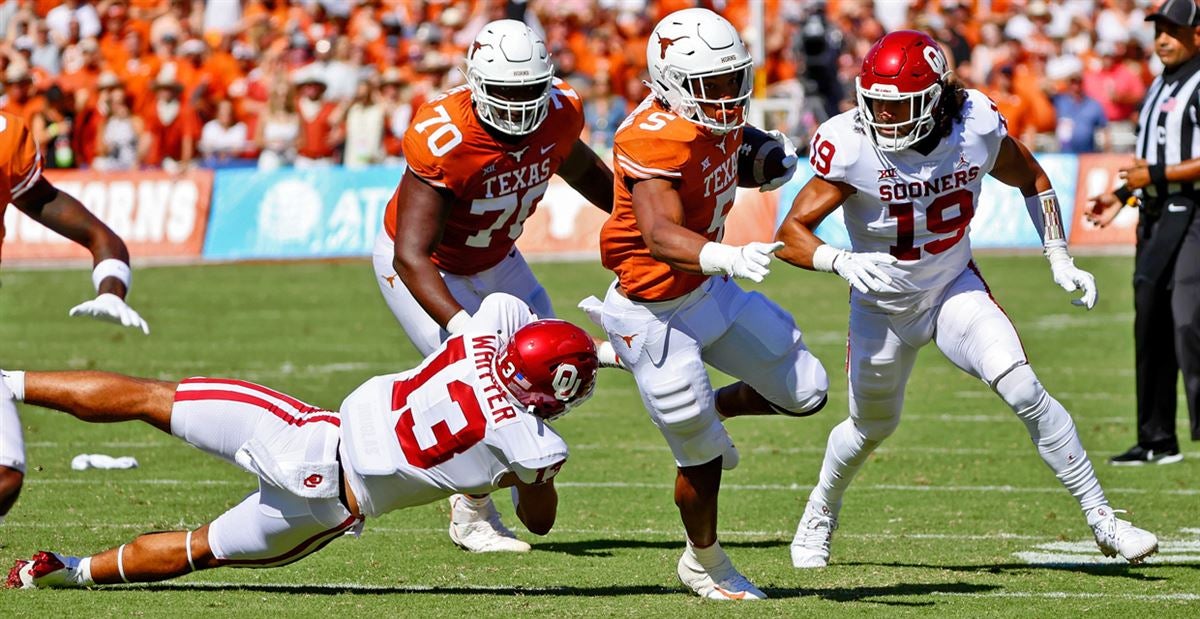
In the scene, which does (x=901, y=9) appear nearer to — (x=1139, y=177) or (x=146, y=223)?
(x=146, y=223)

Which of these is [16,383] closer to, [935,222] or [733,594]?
[733,594]

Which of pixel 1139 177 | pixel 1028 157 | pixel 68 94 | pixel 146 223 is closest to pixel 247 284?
pixel 146 223

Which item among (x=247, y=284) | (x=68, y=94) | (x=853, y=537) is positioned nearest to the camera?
(x=853, y=537)

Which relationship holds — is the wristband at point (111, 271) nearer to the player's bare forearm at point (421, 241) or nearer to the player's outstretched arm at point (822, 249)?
the player's bare forearm at point (421, 241)

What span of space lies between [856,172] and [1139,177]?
272 cm

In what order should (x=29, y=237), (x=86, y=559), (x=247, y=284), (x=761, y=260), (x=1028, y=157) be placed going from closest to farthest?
(x=761, y=260) → (x=86, y=559) → (x=1028, y=157) → (x=247, y=284) → (x=29, y=237)

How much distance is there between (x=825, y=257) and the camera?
17.5ft

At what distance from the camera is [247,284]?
15773 mm

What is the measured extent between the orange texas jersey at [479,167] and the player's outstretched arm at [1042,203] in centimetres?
157

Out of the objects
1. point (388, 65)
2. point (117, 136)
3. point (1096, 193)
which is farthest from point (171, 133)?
point (1096, 193)

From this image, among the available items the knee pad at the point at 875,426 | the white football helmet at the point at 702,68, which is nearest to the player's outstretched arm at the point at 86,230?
the white football helmet at the point at 702,68

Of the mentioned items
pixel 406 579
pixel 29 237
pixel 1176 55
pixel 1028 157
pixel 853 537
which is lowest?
pixel 29 237

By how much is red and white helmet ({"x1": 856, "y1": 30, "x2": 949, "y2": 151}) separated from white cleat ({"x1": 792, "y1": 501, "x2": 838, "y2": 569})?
137 centimetres

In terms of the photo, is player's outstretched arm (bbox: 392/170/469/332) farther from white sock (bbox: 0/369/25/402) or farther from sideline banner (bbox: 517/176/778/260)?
sideline banner (bbox: 517/176/778/260)
